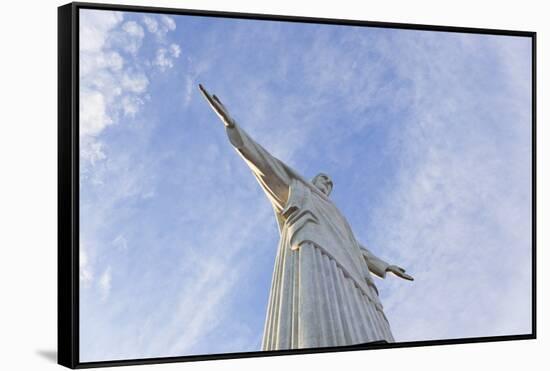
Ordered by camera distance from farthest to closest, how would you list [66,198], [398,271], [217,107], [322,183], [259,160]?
[398,271], [322,183], [259,160], [217,107], [66,198]

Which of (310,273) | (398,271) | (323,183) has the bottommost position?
(310,273)

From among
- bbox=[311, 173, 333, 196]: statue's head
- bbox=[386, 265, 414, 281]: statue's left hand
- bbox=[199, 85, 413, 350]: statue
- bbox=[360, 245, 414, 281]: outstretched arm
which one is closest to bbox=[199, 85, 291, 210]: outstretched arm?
bbox=[199, 85, 413, 350]: statue

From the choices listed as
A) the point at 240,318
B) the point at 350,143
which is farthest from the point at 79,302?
the point at 350,143

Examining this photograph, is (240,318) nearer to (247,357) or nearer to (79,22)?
(247,357)

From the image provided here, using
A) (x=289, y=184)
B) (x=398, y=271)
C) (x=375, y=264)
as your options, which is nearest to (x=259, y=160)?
(x=289, y=184)

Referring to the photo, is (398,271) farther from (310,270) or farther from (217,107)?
(217,107)

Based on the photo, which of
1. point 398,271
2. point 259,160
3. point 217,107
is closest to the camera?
point 217,107

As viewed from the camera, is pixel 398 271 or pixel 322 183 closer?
pixel 322 183

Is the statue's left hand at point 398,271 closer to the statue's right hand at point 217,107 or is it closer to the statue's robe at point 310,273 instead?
the statue's robe at point 310,273

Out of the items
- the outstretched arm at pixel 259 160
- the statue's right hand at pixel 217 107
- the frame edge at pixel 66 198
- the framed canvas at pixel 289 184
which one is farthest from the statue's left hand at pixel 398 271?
the frame edge at pixel 66 198
